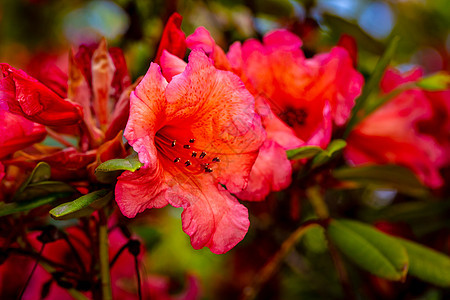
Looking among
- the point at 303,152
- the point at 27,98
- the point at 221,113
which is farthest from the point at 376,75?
the point at 27,98

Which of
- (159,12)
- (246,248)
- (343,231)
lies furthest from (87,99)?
(246,248)

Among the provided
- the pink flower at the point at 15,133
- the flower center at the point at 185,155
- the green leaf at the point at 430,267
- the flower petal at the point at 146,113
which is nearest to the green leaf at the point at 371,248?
the green leaf at the point at 430,267

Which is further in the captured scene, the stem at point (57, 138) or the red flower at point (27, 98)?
the stem at point (57, 138)

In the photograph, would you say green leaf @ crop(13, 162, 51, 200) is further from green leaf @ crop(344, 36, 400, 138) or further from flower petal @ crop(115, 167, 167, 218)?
green leaf @ crop(344, 36, 400, 138)

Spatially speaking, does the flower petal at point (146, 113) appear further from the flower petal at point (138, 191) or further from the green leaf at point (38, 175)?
the green leaf at point (38, 175)

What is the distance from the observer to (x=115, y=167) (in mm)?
534

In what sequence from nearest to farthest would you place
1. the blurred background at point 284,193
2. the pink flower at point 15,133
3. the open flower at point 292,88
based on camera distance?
the pink flower at point 15,133 < the open flower at point 292,88 < the blurred background at point 284,193

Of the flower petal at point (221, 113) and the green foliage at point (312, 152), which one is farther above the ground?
the flower petal at point (221, 113)

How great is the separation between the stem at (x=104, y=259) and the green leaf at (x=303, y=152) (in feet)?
0.94

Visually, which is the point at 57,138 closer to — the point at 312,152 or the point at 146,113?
the point at 146,113

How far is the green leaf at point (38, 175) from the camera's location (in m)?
0.61

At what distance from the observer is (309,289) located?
53.2 inches

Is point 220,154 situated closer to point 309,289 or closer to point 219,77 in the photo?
point 219,77

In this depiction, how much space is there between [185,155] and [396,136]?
510 millimetres
